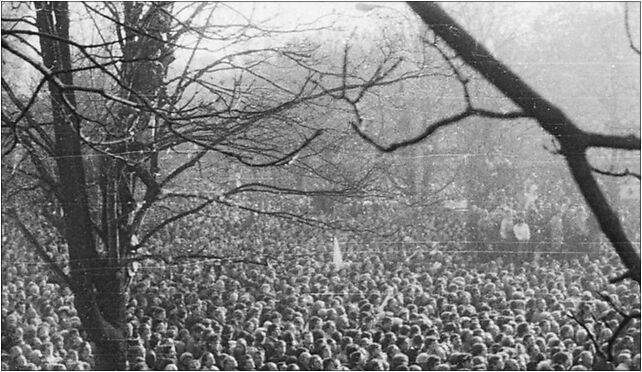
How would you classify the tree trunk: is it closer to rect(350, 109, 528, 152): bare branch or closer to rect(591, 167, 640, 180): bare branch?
rect(350, 109, 528, 152): bare branch

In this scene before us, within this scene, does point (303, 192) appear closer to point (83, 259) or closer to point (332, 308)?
point (332, 308)

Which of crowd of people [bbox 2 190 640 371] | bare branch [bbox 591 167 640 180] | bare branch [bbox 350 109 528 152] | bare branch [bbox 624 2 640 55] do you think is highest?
bare branch [bbox 624 2 640 55]

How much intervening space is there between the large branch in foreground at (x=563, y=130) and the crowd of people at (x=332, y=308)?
88 millimetres

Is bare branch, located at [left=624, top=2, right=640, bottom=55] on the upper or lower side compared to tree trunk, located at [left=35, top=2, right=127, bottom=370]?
upper

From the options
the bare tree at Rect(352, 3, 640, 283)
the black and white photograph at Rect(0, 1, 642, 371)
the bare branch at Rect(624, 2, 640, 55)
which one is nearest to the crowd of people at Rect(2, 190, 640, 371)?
the black and white photograph at Rect(0, 1, 642, 371)

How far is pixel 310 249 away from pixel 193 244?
0.16 m

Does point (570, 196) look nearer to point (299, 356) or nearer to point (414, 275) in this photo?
point (414, 275)

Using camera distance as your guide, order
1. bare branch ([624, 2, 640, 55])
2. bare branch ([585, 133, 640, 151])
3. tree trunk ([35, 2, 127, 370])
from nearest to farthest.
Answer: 1. bare branch ([585, 133, 640, 151])
2. bare branch ([624, 2, 640, 55])
3. tree trunk ([35, 2, 127, 370])

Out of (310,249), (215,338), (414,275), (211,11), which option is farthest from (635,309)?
(211,11)

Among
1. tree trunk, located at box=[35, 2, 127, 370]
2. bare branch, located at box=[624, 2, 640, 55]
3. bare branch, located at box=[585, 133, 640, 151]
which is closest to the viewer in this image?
bare branch, located at box=[585, 133, 640, 151]

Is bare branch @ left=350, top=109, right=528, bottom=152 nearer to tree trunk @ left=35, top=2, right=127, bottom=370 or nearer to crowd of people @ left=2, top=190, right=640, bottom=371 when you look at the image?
crowd of people @ left=2, top=190, right=640, bottom=371

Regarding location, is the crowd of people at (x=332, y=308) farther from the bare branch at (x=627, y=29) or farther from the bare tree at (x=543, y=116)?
the bare branch at (x=627, y=29)

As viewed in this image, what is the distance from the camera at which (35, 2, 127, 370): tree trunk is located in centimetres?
111

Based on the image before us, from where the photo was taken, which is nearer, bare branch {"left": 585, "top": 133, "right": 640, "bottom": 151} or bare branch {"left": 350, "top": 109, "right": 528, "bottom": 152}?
bare branch {"left": 585, "top": 133, "right": 640, "bottom": 151}
